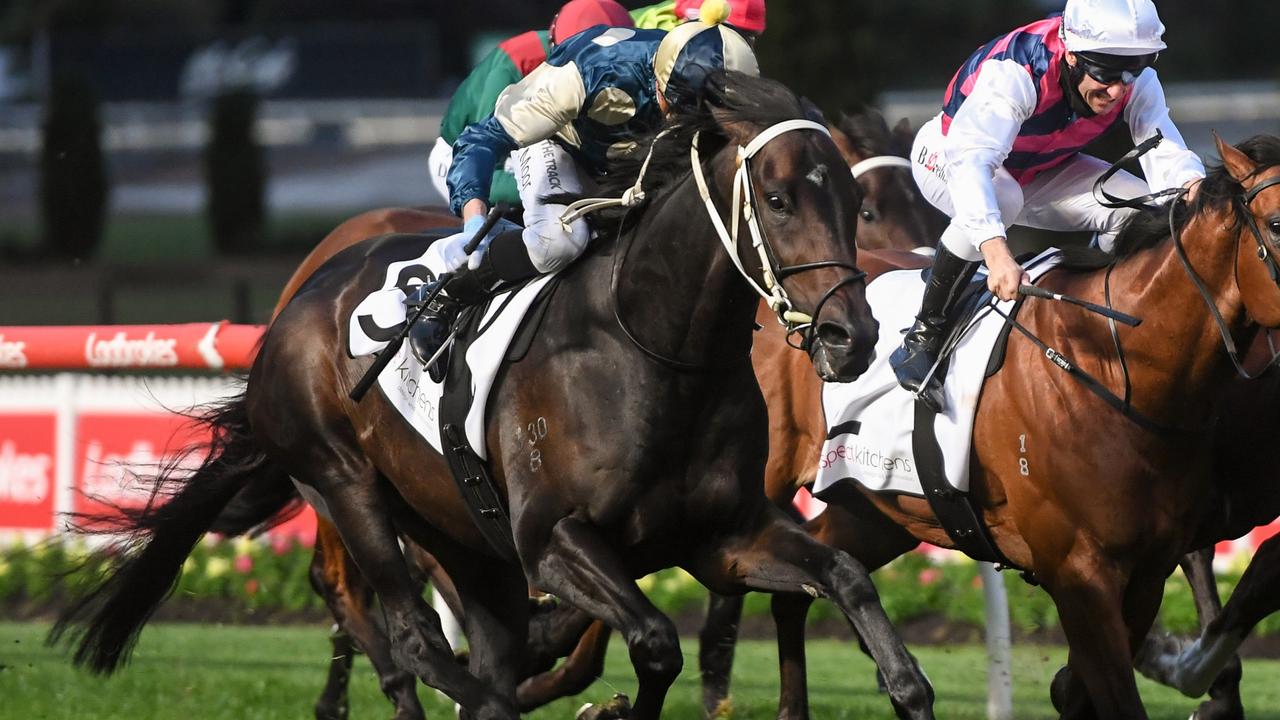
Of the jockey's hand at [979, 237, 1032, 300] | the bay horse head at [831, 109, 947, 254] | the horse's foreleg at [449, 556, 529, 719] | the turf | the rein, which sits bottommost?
the turf

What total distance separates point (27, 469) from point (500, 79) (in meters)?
3.62

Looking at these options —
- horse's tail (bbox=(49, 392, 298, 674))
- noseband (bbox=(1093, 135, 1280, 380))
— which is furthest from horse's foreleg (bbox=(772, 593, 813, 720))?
horse's tail (bbox=(49, 392, 298, 674))

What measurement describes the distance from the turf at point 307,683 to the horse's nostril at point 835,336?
2.56 m

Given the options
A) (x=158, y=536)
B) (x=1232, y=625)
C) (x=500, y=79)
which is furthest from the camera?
(x=500, y=79)

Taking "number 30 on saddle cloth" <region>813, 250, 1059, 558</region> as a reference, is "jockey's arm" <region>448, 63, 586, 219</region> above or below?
above

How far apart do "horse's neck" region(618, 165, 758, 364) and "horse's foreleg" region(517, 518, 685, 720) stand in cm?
47

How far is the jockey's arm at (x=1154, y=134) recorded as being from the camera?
4977mm

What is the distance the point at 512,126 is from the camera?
14.4ft

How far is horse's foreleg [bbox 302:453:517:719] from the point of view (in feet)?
15.9

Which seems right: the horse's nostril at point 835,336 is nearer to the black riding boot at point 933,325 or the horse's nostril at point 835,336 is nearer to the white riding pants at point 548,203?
the white riding pants at point 548,203

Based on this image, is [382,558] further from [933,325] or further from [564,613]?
[933,325]

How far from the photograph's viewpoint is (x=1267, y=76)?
32.8 meters

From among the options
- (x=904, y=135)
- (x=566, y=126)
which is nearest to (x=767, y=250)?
(x=566, y=126)

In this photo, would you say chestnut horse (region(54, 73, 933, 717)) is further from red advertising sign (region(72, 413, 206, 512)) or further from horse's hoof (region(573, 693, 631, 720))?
red advertising sign (region(72, 413, 206, 512))
